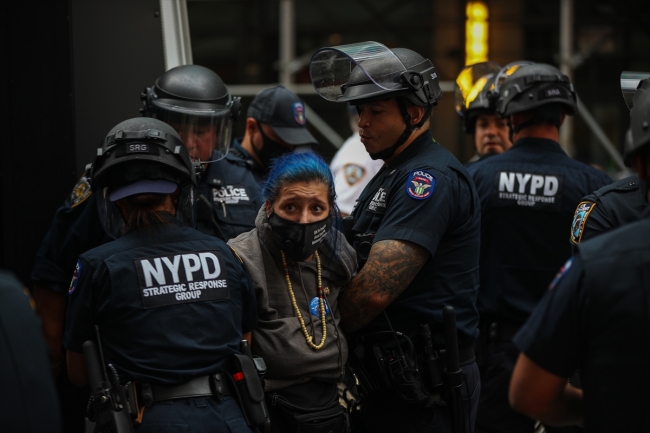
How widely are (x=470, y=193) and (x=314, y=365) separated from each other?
929 millimetres

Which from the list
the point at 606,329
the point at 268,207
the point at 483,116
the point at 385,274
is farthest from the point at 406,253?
the point at 483,116

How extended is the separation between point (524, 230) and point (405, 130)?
114 centimetres

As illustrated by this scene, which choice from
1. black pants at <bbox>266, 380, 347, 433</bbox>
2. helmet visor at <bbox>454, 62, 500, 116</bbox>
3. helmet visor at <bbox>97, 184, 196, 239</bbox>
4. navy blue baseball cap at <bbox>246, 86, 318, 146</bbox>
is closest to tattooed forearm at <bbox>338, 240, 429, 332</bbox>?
black pants at <bbox>266, 380, 347, 433</bbox>

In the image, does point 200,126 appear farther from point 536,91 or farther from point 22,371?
point 22,371

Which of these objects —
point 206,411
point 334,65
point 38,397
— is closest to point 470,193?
point 334,65

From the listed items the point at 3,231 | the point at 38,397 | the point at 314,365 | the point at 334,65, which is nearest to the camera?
the point at 38,397

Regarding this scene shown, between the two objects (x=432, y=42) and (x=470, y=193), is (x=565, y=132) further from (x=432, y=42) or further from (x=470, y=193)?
(x=470, y=193)

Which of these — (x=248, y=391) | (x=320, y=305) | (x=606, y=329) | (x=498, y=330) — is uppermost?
(x=606, y=329)

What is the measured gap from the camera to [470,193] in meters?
3.23

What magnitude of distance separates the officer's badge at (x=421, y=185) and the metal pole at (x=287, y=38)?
751cm

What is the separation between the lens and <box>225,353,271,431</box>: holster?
2.63 meters

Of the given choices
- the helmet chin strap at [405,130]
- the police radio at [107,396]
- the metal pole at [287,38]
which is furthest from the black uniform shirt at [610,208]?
the metal pole at [287,38]

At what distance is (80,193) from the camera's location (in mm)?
3525

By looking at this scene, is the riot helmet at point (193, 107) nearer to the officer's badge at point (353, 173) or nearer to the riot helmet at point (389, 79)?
the riot helmet at point (389, 79)
